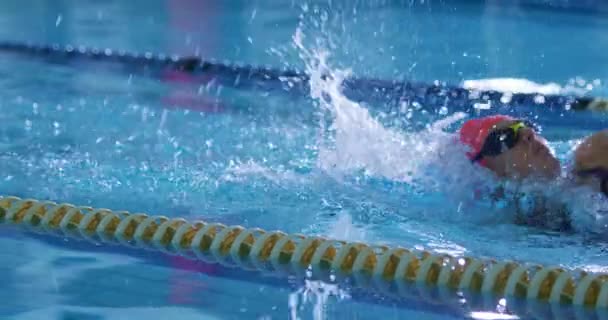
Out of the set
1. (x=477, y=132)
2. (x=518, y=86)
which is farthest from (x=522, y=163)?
(x=518, y=86)

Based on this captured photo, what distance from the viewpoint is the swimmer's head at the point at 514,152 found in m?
2.50

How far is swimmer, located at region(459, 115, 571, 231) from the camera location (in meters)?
2.45

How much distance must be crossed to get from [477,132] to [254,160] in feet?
2.76

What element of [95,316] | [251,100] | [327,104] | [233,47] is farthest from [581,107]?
[95,316]

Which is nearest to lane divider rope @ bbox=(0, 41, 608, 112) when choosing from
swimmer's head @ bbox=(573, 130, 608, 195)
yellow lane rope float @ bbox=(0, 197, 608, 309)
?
swimmer's head @ bbox=(573, 130, 608, 195)

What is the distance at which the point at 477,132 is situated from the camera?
8.55 ft

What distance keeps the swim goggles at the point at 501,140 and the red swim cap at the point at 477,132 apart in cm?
2

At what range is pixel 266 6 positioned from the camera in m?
7.57

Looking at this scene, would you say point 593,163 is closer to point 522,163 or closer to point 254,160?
point 522,163

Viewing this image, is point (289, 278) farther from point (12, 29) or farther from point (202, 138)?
point (12, 29)

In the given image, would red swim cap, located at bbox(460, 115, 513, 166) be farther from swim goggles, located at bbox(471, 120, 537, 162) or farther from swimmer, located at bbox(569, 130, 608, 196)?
swimmer, located at bbox(569, 130, 608, 196)

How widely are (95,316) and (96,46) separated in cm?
377

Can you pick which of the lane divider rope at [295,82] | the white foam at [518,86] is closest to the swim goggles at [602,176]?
the lane divider rope at [295,82]

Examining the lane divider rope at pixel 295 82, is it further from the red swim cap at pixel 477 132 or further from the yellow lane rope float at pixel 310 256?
the yellow lane rope float at pixel 310 256
